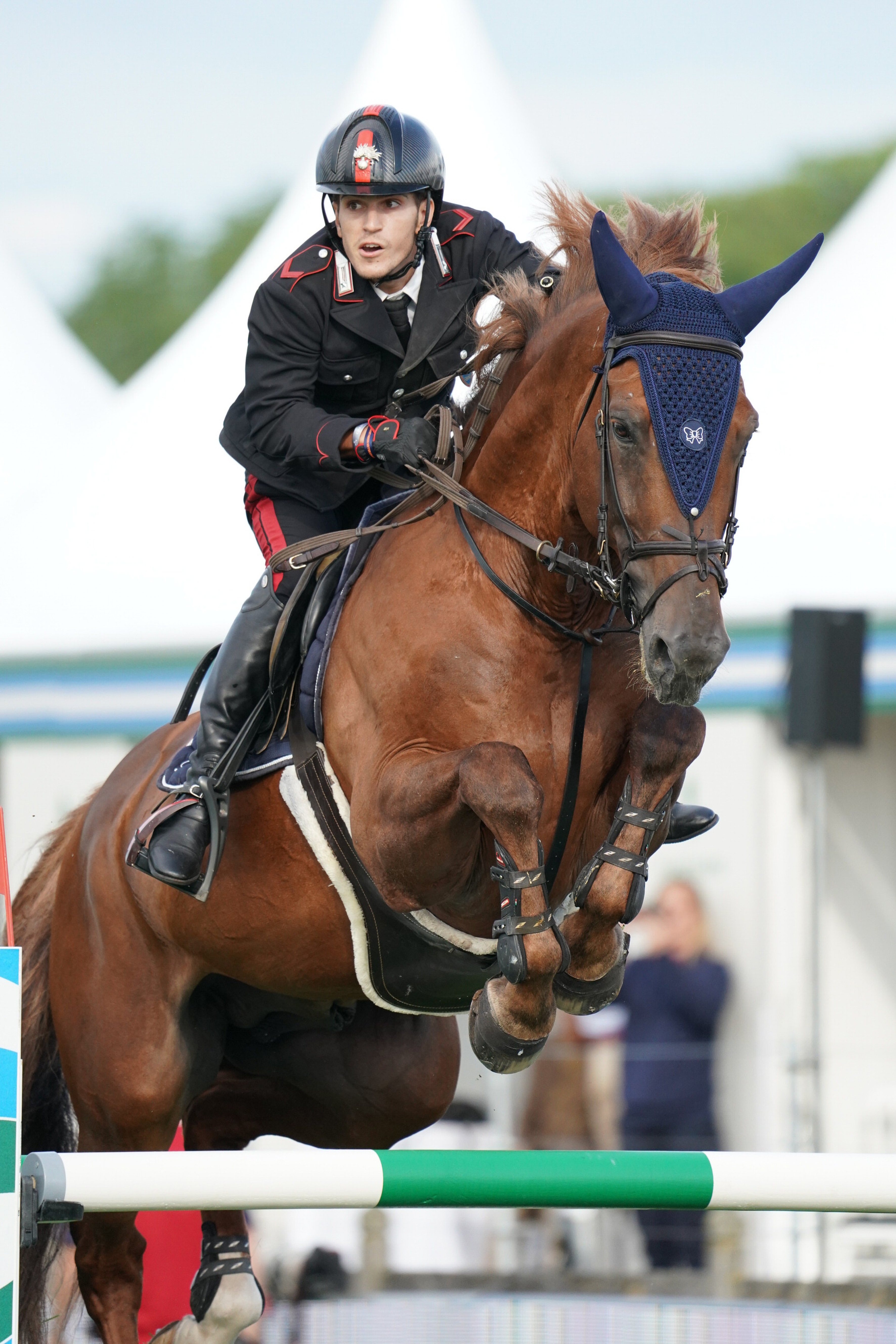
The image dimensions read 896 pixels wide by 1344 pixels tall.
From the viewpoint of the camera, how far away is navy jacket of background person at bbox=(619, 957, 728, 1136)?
8.22 metres

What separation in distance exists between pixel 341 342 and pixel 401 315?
166 mm

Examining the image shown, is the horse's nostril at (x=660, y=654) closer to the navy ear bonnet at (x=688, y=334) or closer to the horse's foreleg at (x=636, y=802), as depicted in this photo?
the navy ear bonnet at (x=688, y=334)

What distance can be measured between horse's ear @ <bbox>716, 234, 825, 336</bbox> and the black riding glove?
77 cm

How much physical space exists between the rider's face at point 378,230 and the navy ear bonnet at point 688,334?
2.14 feet

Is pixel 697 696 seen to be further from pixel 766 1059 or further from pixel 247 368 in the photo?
pixel 766 1059

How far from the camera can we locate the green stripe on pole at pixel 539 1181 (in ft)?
10.3

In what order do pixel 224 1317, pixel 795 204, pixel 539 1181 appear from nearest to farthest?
pixel 539 1181
pixel 224 1317
pixel 795 204

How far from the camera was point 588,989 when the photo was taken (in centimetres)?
372

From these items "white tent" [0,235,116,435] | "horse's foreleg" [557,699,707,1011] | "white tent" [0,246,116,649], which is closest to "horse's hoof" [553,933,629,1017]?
"horse's foreleg" [557,699,707,1011]

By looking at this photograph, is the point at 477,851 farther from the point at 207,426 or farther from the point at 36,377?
the point at 36,377

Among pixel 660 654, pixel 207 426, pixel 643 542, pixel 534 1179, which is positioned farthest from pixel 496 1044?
pixel 207 426

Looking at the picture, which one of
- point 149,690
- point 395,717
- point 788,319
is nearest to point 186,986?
point 395,717

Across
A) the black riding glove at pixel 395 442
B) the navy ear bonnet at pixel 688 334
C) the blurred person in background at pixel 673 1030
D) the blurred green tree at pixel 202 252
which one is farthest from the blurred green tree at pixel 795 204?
the navy ear bonnet at pixel 688 334

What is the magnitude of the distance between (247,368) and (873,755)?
644cm
